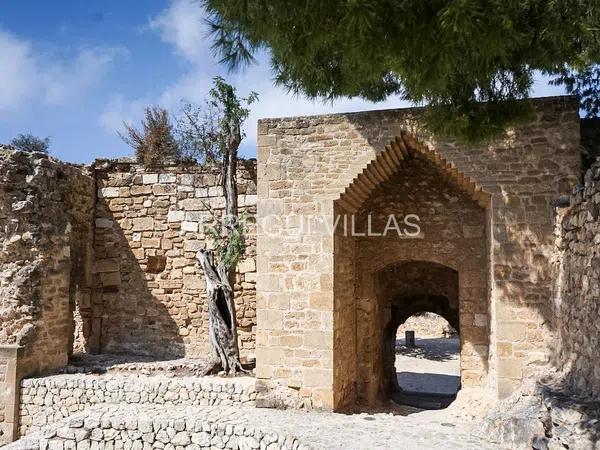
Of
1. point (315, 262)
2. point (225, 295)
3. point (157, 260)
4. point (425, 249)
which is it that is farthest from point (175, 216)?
point (425, 249)

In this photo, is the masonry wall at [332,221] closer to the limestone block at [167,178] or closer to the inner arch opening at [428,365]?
the limestone block at [167,178]

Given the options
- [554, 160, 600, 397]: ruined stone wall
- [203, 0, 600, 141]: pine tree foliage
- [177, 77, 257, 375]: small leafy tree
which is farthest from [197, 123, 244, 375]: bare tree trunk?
[554, 160, 600, 397]: ruined stone wall

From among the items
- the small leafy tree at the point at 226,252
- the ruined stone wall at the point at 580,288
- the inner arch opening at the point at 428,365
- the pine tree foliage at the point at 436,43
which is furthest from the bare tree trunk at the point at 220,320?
the ruined stone wall at the point at 580,288

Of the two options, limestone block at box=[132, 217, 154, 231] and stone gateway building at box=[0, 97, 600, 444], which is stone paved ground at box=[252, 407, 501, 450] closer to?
stone gateway building at box=[0, 97, 600, 444]

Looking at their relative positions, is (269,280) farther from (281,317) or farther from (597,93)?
(597,93)

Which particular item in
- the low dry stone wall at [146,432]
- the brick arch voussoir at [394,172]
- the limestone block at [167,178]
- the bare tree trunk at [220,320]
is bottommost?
the low dry stone wall at [146,432]

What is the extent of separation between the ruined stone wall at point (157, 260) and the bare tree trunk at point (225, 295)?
0.41m

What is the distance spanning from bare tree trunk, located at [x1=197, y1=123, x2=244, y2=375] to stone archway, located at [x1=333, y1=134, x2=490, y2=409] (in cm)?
199

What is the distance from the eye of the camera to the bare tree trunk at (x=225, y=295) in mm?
8438

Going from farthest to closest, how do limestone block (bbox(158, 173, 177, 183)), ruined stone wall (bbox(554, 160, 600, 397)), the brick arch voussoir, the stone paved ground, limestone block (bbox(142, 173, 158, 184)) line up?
1. limestone block (bbox(142, 173, 158, 184))
2. limestone block (bbox(158, 173, 177, 183))
3. the brick arch voussoir
4. the stone paved ground
5. ruined stone wall (bbox(554, 160, 600, 397))

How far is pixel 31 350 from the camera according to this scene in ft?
26.8

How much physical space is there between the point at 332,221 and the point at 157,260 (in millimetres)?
4249

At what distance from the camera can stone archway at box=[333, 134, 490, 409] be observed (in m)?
7.27

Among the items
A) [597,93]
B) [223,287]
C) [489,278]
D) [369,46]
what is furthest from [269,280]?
[597,93]
